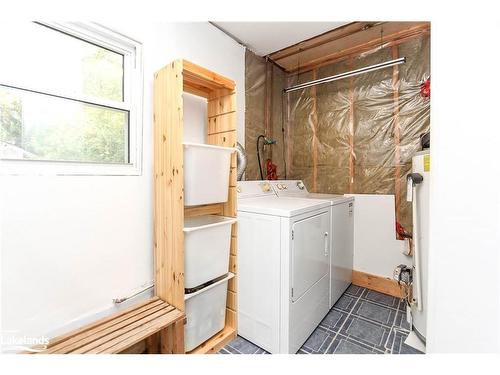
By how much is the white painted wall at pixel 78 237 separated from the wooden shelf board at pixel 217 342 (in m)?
0.59

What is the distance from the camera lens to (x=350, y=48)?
97.2 inches

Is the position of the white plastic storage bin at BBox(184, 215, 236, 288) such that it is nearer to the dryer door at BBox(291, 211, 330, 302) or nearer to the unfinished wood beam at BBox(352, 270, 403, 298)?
the dryer door at BBox(291, 211, 330, 302)

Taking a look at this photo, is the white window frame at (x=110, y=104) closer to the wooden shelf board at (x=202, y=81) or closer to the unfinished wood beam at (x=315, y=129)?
the wooden shelf board at (x=202, y=81)

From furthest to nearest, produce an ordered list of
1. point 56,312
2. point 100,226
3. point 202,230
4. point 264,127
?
point 264,127
point 202,230
point 100,226
point 56,312

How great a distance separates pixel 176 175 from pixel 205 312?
3.16 ft

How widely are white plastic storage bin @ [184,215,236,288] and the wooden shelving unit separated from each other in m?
0.06

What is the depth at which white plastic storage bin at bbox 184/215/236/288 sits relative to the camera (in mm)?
1429

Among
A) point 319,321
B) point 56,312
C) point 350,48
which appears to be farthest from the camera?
point 350,48

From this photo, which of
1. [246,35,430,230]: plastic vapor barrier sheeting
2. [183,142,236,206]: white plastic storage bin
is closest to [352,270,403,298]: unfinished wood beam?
[246,35,430,230]: plastic vapor barrier sheeting

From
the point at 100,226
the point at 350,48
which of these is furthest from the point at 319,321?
the point at 350,48

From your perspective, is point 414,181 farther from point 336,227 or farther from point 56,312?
point 56,312

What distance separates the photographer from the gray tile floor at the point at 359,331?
158 cm

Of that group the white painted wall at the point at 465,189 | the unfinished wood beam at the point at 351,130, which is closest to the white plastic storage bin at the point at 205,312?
the white painted wall at the point at 465,189
